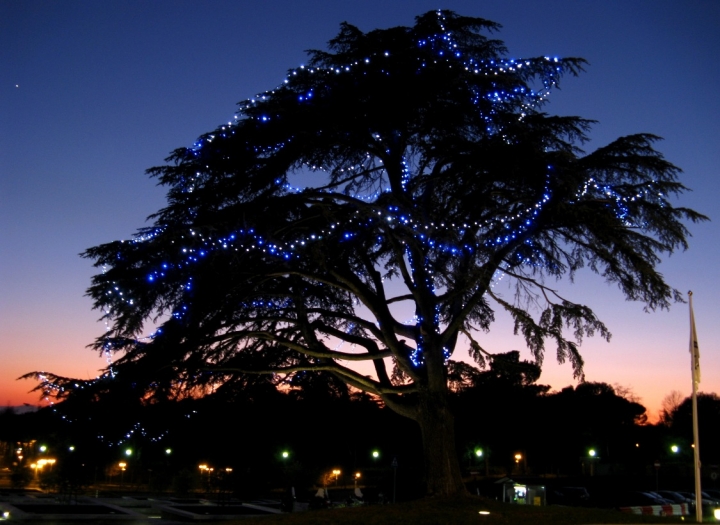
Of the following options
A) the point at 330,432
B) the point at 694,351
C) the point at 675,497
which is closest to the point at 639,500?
the point at 675,497

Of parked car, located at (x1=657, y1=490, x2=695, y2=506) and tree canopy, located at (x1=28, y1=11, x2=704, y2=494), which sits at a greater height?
tree canopy, located at (x1=28, y1=11, x2=704, y2=494)

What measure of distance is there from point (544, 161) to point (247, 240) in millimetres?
6692

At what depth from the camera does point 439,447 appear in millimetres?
17578

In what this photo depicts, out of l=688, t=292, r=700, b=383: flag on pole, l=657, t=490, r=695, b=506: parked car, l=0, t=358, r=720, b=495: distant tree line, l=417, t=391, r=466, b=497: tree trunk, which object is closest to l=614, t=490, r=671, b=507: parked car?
l=657, t=490, r=695, b=506: parked car

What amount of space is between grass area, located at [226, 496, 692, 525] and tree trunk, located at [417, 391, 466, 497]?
1.81 feet

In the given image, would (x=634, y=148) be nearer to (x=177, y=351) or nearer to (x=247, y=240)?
(x=247, y=240)

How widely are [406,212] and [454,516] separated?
659 cm

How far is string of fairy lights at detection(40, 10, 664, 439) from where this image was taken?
1549cm

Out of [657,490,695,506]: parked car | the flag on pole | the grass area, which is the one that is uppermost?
the flag on pole

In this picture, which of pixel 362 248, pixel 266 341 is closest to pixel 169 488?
pixel 266 341

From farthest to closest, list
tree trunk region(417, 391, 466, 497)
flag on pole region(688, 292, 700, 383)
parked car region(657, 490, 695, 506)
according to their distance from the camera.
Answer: parked car region(657, 490, 695, 506)
flag on pole region(688, 292, 700, 383)
tree trunk region(417, 391, 466, 497)

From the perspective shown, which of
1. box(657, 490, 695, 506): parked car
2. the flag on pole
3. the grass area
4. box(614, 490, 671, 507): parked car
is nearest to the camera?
the grass area

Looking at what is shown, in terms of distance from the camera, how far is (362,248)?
1950 centimetres

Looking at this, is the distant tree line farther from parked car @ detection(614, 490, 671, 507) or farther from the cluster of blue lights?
parked car @ detection(614, 490, 671, 507)
